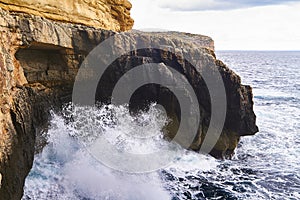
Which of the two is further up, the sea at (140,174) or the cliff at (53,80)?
the cliff at (53,80)

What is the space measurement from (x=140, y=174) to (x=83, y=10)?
6198 millimetres

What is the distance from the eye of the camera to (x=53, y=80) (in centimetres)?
948

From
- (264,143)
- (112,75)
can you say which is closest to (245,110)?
(264,143)

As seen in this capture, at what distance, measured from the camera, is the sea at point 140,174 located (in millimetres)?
8258

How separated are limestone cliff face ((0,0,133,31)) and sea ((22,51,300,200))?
3122 mm

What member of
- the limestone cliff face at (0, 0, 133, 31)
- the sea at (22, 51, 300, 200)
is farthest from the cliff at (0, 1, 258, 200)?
the sea at (22, 51, 300, 200)

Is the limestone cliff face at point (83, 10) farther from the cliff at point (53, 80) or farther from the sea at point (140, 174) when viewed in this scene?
the sea at point (140, 174)

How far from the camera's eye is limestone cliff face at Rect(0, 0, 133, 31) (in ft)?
31.0

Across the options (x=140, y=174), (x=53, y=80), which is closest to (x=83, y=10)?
(x=53, y=80)

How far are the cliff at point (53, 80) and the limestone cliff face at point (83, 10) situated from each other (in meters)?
0.25

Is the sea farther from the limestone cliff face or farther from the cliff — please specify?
the limestone cliff face

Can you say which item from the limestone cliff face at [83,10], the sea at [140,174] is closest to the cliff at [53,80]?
the limestone cliff face at [83,10]

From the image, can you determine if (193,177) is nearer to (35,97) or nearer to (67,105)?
(67,105)

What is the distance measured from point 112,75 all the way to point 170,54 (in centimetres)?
201
